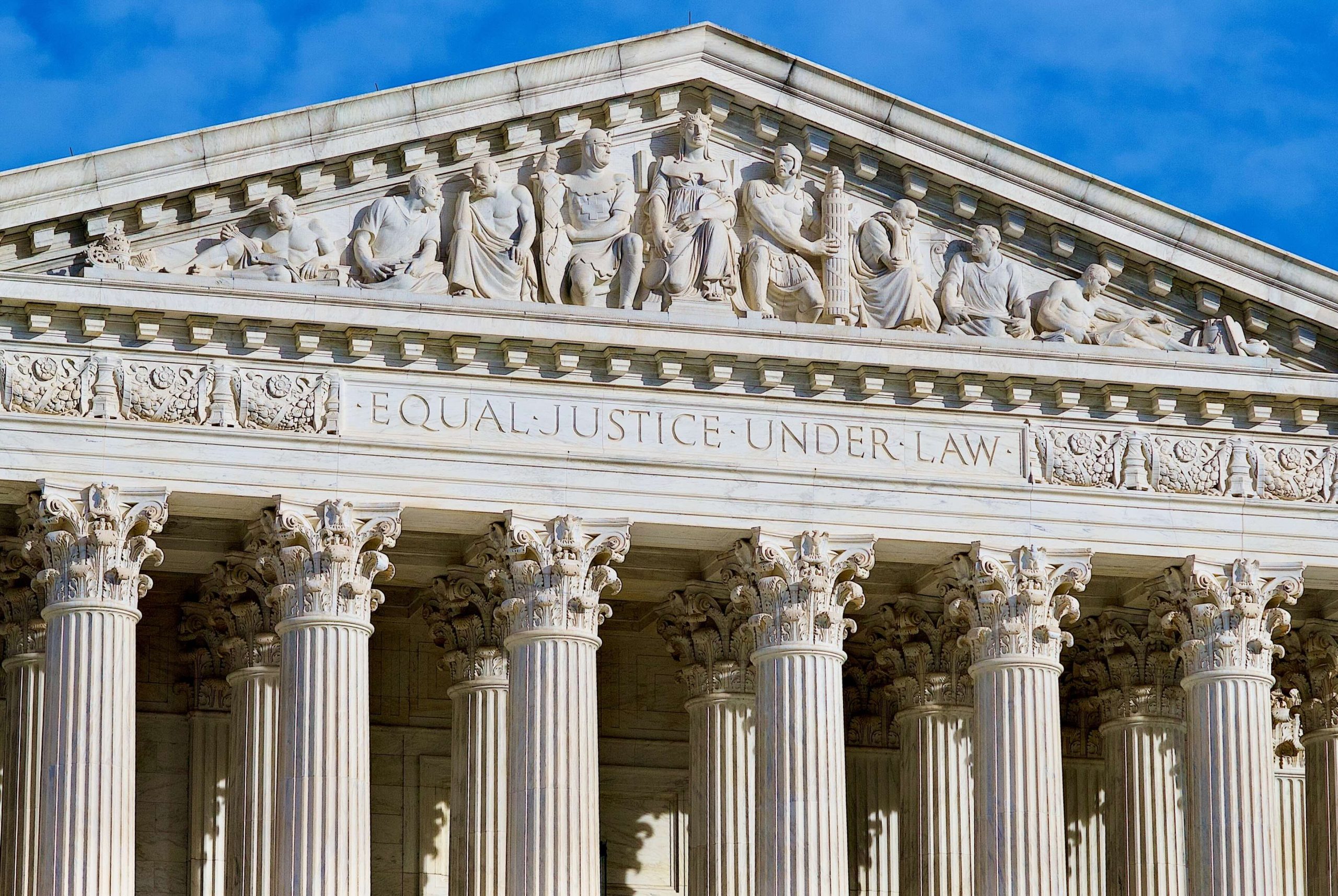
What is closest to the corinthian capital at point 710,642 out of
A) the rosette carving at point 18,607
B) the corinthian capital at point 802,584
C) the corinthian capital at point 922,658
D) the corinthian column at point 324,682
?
the corinthian capital at point 802,584

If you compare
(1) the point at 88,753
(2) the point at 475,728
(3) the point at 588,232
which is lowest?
(1) the point at 88,753

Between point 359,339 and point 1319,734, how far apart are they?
1690cm

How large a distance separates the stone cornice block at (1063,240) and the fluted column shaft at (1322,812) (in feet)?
29.7

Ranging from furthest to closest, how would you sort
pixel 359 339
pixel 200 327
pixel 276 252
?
pixel 276 252 → pixel 359 339 → pixel 200 327

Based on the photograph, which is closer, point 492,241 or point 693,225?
point 492,241

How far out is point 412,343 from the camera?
40000 millimetres

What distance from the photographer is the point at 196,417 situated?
39.1 m

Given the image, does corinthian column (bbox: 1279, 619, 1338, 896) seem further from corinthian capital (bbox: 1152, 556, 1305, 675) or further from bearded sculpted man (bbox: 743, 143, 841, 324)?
bearded sculpted man (bbox: 743, 143, 841, 324)

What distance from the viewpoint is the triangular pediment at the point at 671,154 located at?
3959cm

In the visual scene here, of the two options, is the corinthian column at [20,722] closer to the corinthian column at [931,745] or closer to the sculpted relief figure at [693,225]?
the sculpted relief figure at [693,225]

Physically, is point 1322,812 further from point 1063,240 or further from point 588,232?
point 588,232

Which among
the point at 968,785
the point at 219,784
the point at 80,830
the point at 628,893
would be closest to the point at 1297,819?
the point at 968,785

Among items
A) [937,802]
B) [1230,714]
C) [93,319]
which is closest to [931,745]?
[937,802]

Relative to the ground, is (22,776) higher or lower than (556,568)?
lower
